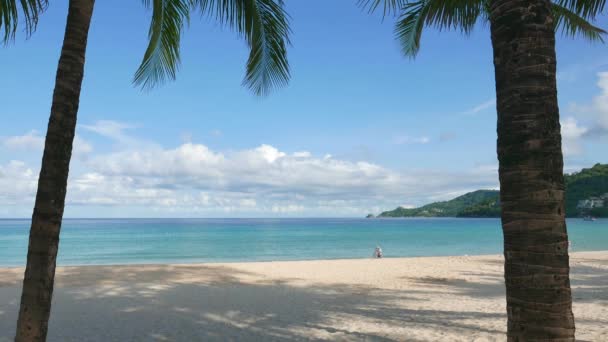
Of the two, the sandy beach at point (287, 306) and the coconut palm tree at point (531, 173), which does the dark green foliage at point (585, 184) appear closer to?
the sandy beach at point (287, 306)

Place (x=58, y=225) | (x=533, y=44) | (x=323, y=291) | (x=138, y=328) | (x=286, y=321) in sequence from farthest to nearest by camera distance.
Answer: (x=323, y=291) → (x=286, y=321) → (x=138, y=328) → (x=58, y=225) → (x=533, y=44)

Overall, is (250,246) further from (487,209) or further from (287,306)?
(487,209)

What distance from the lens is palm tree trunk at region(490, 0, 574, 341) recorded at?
2.28m

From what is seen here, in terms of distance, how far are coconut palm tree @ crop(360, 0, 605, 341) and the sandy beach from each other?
441 cm

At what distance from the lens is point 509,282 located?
2383 millimetres

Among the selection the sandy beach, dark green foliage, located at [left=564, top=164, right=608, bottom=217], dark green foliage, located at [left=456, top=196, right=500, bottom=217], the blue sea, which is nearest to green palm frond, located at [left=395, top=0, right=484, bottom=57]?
the sandy beach

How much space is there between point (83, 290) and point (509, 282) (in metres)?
11.4

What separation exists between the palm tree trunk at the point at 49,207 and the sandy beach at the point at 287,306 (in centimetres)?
309

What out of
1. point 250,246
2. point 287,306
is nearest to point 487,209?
point 250,246

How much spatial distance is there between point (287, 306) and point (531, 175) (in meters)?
7.41

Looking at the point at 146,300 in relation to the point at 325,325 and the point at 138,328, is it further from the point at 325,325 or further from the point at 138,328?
the point at 325,325

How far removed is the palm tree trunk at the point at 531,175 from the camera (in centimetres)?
228

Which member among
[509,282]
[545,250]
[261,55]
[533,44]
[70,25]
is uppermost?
[261,55]

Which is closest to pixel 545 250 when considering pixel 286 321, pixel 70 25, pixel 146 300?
pixel 70 25
